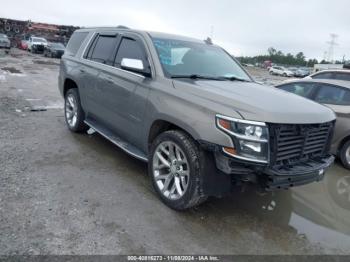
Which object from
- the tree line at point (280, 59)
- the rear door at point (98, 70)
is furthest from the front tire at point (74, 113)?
the tree line at point (280, 59)

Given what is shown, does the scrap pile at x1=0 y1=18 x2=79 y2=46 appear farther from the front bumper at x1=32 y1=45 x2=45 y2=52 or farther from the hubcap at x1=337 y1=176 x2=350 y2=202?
the hubcap at x1=337 y1=176 x2=350 y2=202

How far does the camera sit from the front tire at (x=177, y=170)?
3.57m

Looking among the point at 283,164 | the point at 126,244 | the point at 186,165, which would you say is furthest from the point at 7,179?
the point at 283,164

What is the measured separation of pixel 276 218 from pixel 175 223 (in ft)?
4.14

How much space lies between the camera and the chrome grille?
333cm

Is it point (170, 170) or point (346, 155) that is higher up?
point (170, 170)

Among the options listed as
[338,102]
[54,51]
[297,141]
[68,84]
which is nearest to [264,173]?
[297,141]

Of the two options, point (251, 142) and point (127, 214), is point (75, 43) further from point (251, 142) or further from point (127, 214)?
point (251, 142)

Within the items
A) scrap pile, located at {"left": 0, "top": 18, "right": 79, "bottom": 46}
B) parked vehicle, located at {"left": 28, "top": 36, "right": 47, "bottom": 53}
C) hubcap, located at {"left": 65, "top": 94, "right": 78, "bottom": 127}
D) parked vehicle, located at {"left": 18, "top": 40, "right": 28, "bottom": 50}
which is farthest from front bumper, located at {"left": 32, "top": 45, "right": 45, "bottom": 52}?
hubcap, located at {"left": 65, "top": 94, "right": 78, "bottom": 127}

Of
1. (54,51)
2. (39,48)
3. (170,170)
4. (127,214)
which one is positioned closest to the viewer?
(127,214)

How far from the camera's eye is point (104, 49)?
18.4 ft

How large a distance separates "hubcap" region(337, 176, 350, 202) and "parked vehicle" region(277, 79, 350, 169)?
1.93 ft

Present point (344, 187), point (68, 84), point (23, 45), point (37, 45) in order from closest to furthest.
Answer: point (344, 187) < point (68, 84) < point (37, 45) < point (23, 45)

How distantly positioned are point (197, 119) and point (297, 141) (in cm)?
106
